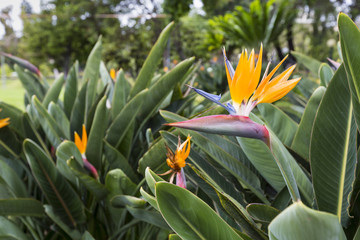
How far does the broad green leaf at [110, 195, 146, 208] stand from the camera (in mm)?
692

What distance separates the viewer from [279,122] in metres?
0.67

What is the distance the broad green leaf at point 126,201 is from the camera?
2.27 ft

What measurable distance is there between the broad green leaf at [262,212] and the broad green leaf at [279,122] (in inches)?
8.9

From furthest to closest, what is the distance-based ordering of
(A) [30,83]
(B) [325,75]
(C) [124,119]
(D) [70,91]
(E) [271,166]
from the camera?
(A) [30,83] → (D) [70,91] → (C) [124,119] → (B) [325,75] → (E) [271,166]

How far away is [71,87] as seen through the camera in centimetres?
114

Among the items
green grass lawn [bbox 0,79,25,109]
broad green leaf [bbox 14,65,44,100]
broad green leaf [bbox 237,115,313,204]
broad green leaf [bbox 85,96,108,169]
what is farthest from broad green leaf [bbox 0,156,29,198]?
green grass lawn [bbox 0,79,25,109]

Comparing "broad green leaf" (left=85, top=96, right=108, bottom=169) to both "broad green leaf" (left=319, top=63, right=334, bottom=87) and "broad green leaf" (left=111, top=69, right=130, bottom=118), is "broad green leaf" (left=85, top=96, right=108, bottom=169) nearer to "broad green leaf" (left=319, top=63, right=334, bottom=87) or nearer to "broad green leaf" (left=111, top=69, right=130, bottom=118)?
"broad green leaf" (left=111, top=69, right=130, bottom=118)

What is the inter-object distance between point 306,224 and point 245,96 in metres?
0.16

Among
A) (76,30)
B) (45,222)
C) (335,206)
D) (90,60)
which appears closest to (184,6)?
(90,60)

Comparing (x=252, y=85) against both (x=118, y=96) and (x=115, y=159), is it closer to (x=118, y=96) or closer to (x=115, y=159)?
(x=115, y=159)

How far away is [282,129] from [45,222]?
69 centimetres

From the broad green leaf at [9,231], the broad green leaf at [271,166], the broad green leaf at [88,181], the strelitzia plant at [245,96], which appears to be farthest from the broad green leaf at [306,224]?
the broad green leaf at [9,231]

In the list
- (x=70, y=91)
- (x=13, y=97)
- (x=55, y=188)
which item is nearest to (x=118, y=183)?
(x=55, y=188)

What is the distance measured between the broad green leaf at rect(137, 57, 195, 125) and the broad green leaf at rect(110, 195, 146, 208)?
0.29 m
